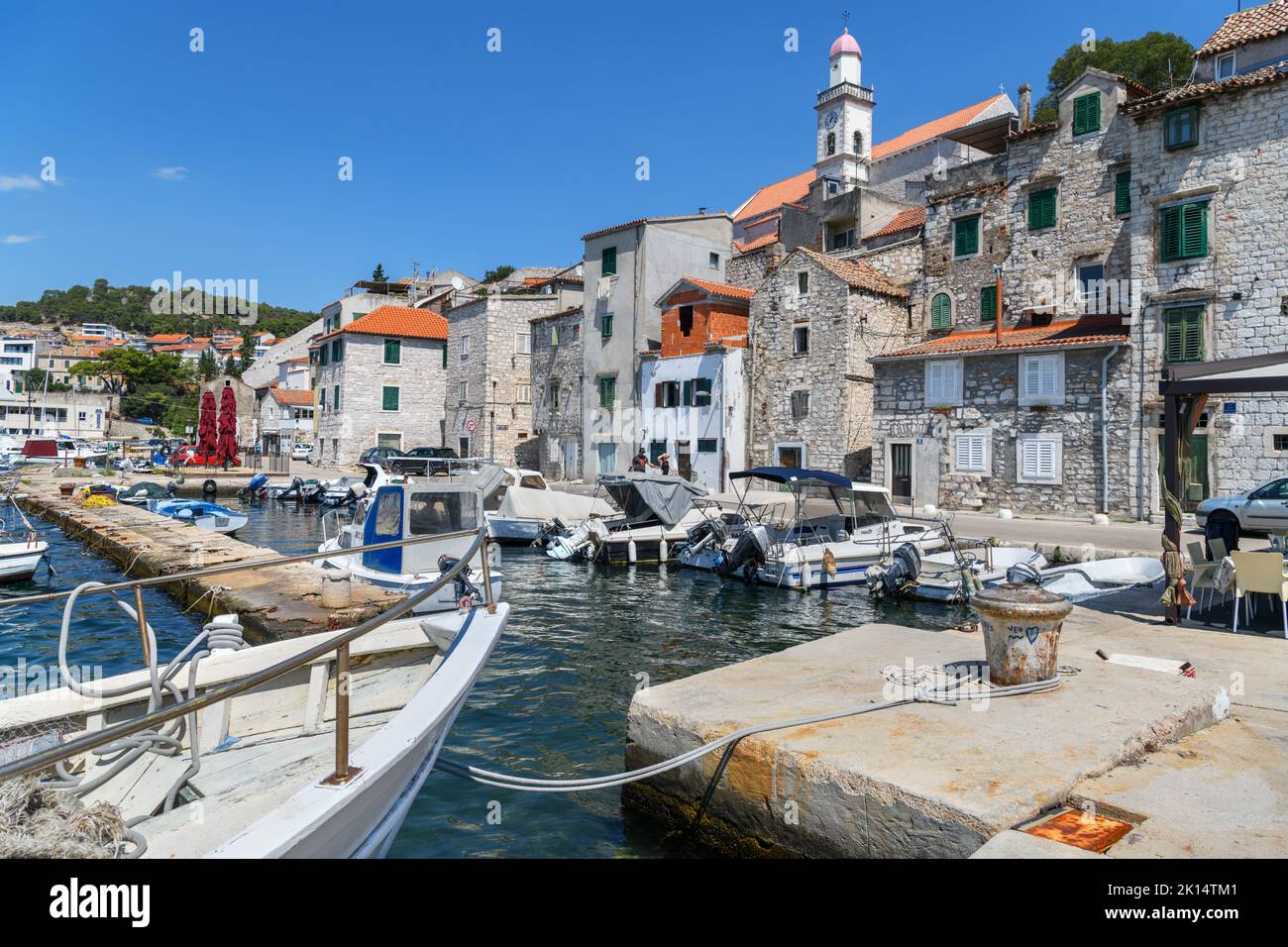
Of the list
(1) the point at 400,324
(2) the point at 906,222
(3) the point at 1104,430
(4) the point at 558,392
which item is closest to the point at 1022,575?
(3) the point at 1104,430

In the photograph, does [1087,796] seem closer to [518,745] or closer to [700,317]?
[518,745]

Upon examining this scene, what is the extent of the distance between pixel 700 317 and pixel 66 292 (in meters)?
199

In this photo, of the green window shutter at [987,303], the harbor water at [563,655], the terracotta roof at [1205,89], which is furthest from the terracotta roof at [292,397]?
the terracotta roof at [1205,89]

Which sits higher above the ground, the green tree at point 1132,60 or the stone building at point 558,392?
the green tree at point 1132,60

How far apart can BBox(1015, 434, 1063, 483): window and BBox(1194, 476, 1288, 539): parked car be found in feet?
20.8

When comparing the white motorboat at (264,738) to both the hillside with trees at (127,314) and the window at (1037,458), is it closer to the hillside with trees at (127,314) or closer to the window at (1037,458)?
the window at (1037,458)

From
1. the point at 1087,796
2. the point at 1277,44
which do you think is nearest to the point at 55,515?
the point at 1087,796

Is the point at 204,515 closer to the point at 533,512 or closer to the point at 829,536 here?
the point at 533,512

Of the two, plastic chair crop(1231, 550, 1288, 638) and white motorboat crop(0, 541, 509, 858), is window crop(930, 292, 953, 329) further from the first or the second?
white motorboat crop(0, 541, 509, 858)

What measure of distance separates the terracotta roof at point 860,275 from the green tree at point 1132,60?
14609 millimetres

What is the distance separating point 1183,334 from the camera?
22328 mm

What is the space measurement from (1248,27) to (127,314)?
18151 centimetres

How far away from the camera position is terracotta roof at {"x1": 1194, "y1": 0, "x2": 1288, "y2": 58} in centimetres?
2259

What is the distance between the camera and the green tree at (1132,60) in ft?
126
